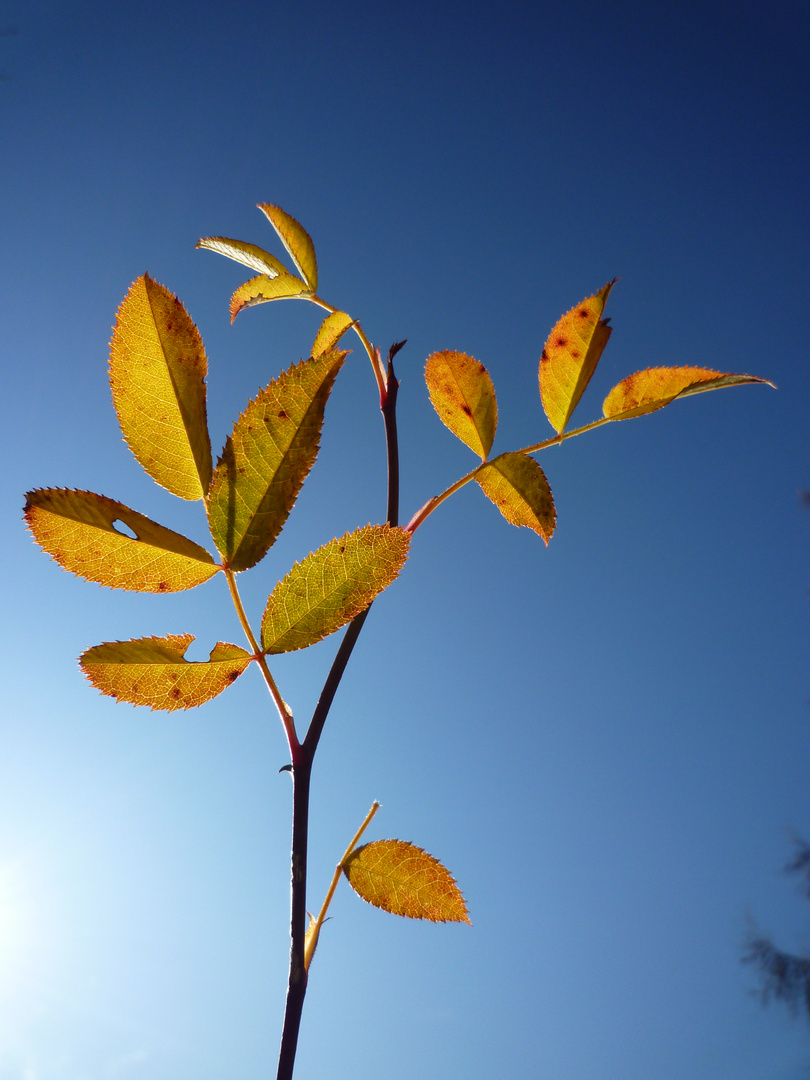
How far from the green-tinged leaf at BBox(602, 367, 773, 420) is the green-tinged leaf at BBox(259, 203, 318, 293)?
23 cm

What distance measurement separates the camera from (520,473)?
43 cm

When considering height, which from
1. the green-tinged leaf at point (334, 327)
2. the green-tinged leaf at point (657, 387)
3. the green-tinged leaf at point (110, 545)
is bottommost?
the green-tinged leaf at point (110, 545)

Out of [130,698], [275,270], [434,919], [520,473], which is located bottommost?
Answer: [434,919]

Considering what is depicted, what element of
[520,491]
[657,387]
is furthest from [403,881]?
[657,387]

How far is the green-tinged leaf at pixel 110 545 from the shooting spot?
0.33 metres

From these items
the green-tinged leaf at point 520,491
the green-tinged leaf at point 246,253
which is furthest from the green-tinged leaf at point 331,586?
the green-tinged leaf at point 246,253

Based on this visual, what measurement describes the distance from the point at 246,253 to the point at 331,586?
0.29 m

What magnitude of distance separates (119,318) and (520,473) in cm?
23

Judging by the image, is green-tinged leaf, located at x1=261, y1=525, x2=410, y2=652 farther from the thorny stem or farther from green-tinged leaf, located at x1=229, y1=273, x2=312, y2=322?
green-tinged leaf, located at x1=229, y1=273, x2=312, y2=322

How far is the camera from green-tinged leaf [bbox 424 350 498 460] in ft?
1.50

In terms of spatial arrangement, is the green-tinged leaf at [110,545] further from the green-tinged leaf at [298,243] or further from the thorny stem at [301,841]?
the green-tinged leaf at [298,243]

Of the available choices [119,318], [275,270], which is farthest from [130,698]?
[275,270]

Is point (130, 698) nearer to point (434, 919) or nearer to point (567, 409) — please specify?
point (434, 919)

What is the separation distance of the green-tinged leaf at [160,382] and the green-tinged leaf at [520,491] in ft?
0.56
